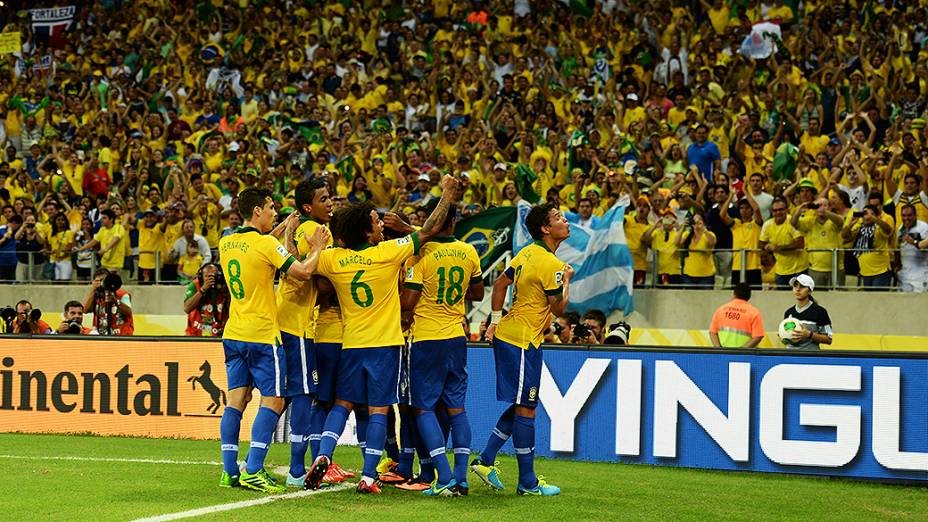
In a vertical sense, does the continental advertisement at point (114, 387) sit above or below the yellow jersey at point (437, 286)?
below

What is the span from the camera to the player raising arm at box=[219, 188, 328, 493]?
32.4ft

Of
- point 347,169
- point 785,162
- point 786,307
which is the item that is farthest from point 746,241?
point 347,169

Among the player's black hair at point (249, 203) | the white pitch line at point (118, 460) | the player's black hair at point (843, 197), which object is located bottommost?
the white pitch line at point (118, 460)

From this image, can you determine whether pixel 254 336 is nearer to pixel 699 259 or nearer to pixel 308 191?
pixel 308 191

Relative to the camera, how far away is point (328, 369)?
33.4 ft

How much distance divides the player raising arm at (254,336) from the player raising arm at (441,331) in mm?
920

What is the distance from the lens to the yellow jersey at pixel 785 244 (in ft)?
54.3

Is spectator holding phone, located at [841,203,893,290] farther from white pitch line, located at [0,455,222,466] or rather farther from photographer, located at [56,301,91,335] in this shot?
photographer, located at [56,301,91,335]

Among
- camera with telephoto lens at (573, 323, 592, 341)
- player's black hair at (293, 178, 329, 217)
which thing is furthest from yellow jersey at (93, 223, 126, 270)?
player's black hair at (293, 178, 329, 217)

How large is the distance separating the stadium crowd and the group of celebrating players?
2.69 metres

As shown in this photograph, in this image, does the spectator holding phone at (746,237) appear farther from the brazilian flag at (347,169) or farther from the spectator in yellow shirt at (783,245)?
the brazilian flag at (347,169)

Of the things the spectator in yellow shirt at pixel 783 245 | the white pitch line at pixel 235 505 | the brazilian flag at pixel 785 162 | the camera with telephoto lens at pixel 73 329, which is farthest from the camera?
the brazilian flag at pixel 785 162

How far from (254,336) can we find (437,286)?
143 centimetres

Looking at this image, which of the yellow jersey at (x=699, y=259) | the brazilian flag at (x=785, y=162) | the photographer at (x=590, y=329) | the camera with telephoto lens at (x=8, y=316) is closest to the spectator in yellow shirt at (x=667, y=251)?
the yellow jersey at (x=699, y=259)
